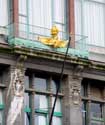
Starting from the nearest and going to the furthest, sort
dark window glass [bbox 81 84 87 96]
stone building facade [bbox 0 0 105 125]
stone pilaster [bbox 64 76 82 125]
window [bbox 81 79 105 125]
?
stone building facade [bbox 0 0 105 125] < stone pilaster [bbox 64 76 82 125] < window [bbox 81 79 105 125] < dark window glass [bbox 81 84 87 96]

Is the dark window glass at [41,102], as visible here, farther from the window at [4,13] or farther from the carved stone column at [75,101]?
the window at [4,13]

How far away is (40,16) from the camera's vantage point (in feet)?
150

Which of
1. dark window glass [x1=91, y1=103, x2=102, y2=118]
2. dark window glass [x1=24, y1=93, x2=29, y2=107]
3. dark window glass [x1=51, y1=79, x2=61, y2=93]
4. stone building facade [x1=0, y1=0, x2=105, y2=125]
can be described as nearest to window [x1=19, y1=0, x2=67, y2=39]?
stone building facade [x1=0, y1=0, x2=105, y2=125]

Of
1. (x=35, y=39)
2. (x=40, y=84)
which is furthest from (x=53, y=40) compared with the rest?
(x=40, y=84)

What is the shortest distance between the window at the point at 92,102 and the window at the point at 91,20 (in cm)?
237

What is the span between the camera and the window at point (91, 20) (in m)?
47.5

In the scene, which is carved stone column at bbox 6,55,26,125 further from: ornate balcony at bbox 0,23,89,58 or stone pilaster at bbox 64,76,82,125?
stone pilaster at bbox 64,76,82,125

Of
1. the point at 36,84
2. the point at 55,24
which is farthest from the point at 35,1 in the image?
the point at 36,84

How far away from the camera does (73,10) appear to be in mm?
46719

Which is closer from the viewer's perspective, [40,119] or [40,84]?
[40,119]

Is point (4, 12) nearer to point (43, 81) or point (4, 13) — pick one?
point (4, 13)

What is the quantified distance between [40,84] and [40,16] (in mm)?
3816

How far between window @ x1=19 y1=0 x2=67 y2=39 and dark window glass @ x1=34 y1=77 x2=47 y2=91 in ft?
7.65

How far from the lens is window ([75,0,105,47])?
47.5 meters
